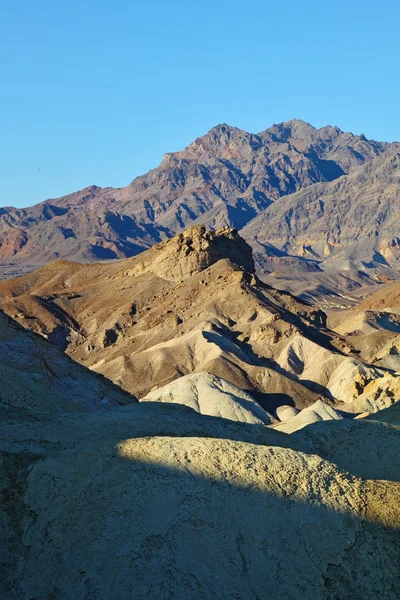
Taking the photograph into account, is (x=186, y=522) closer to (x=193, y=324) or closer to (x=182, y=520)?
(x=182, y=520)

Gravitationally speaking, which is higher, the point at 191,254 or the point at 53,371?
the point at 191,254

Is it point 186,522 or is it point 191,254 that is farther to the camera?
point 191,254

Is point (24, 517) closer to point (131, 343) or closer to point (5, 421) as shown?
point (5, 421)

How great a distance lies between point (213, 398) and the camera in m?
65.4

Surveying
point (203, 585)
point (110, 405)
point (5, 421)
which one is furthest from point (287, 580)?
point (110, 405)

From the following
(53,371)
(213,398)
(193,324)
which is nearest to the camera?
(53,371)

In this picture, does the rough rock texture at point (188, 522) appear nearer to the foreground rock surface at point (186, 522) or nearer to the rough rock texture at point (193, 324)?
the foreground rock surface at point (186, 522)

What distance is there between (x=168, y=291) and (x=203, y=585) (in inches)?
3528

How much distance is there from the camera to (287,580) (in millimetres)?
22609

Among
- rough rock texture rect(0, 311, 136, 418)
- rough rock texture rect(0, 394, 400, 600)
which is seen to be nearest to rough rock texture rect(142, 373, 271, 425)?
rough rock texture rect(0, 311, 136, 418)

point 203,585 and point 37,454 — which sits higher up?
point 37,454

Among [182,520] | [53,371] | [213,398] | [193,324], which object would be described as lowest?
[213,398]

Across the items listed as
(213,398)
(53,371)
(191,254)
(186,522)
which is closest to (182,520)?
(186,522)

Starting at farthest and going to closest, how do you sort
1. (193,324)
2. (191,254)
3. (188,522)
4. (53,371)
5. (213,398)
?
(191,254)
(193,324)
(213,398)
(53,371)
(188,522)
